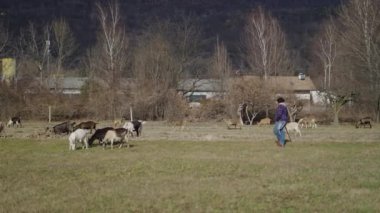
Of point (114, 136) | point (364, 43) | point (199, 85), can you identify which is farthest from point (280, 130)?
point (199, 85)

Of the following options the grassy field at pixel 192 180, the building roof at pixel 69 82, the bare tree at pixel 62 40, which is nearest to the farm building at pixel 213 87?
the building roof at pixel 69 82

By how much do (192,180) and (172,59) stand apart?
50900mm

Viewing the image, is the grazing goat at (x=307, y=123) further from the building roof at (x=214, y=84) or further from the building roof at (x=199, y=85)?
the building roof at (x=199, y=85)

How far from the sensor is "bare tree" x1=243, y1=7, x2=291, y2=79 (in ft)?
205

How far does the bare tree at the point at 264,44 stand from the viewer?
62562 mm

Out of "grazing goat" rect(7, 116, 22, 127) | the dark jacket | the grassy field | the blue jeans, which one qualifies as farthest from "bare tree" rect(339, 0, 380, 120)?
the grassy field

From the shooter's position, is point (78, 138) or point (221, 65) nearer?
point (78, 138)

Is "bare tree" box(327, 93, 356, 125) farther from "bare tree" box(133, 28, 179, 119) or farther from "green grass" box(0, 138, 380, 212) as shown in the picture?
"green grass" box(0, 138, 380, 212)

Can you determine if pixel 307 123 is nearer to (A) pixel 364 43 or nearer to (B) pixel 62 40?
(A) pixel 364 43

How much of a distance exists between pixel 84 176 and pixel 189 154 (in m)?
6.33

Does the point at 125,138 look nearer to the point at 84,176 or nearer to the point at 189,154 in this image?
the point at 189,154

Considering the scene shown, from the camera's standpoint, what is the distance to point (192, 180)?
1327 cm

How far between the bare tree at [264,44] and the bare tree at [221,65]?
3.02 meters

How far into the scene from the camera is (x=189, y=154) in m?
19.7
